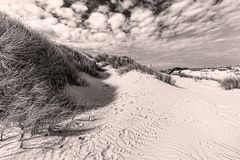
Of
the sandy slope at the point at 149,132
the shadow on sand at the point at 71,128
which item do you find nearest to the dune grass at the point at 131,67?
the sandy slope at the point at 149,132

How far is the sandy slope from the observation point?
281cm

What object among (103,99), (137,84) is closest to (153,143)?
(103,99)

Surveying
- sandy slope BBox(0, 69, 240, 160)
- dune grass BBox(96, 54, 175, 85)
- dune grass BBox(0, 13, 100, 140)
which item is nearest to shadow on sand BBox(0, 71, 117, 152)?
sandy slope BBox(0, 69, 240, 160)

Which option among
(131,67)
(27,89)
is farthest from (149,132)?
(131,67)

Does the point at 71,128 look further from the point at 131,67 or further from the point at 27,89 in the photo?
the point at 131,67

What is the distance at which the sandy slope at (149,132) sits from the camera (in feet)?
9.23

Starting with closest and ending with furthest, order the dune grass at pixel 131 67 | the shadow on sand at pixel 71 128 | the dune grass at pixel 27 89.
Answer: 1. the shadow on sand at pixel 71 128
2. the dune grass at pixel 27 89
3. the dune grass at pixel 131 67

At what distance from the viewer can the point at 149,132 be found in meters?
3.91

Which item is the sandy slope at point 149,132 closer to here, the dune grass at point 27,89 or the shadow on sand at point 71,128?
the shadow on sand at point 71,128

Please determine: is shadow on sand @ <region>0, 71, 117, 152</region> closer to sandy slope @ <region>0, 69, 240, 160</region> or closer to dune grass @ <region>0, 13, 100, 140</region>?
sandy slope @ <region>0, 69, 240, 160</region>

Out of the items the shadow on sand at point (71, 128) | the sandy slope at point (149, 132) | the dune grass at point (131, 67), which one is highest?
the dune grass at point (131, 67)

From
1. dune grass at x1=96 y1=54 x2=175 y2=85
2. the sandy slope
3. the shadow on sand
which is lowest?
the sandy slope

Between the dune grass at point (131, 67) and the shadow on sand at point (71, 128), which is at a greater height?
the dune grass at point (131, 67)

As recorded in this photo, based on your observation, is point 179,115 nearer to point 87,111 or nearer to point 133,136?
point 133,136
